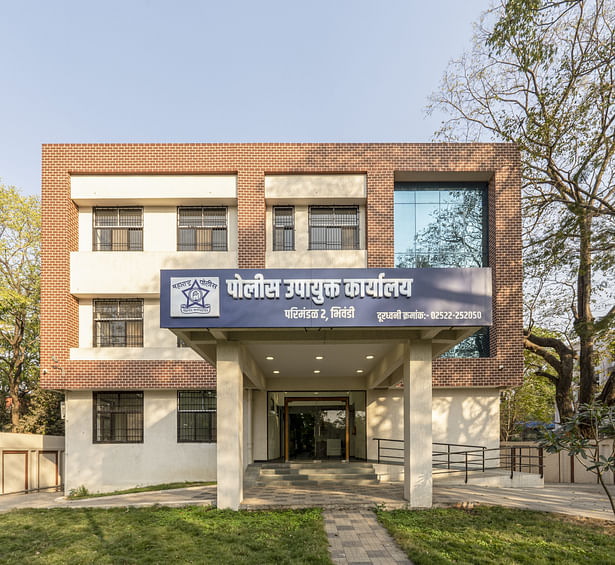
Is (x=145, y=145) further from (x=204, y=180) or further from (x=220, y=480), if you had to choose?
(x=220, y=480)

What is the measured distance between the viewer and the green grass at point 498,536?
7934 millimetres

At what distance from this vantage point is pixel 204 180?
1811 cm

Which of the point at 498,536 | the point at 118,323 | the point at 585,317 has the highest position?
the point at 585,317

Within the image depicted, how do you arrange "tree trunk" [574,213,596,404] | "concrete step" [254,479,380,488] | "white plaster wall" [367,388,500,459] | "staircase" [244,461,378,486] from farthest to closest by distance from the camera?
"tree trunk" [574,213,596,404], "white plaster wall" [367,388,500,459], "staircase" [244,461,378,486], "concrete step" [254,479,380,488]

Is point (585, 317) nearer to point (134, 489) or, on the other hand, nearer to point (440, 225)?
point (440, 225)

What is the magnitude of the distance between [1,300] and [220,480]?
21.1 m

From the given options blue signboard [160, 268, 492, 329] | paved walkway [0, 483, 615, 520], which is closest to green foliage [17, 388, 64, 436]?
paved walkway [0, 483, 615, 520]

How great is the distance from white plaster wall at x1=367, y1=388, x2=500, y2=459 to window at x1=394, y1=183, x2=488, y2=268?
Answer: 4.56m

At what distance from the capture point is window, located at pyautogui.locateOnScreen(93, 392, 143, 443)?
17.9m

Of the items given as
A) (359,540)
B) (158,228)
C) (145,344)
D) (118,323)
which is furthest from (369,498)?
(158,228)

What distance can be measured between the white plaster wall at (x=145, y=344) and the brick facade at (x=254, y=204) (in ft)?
1.25

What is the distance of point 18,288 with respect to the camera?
2809 centimetres

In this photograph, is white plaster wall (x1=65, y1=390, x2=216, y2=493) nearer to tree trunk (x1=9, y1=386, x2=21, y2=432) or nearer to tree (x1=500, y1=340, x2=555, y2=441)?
tree trunk (x1=9, y1=386, x2=21, y2=432)

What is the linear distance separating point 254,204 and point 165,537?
11.2 m
